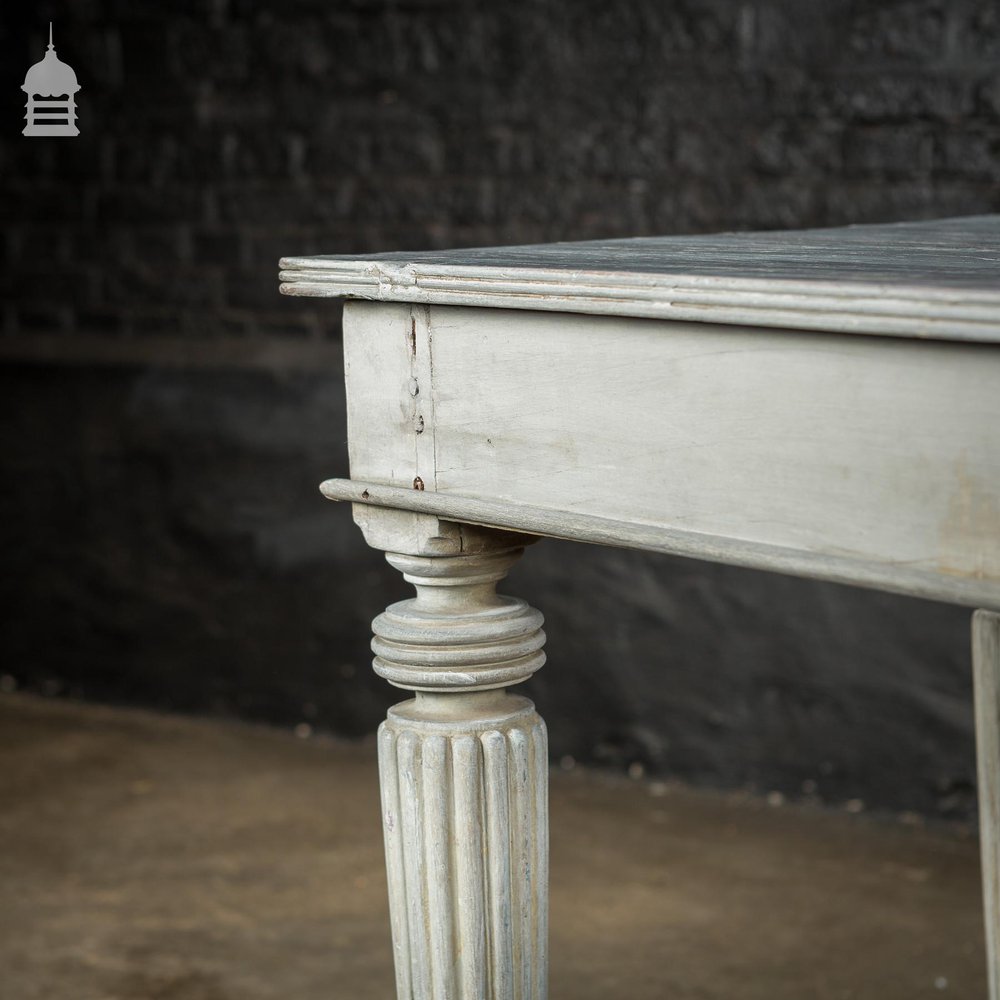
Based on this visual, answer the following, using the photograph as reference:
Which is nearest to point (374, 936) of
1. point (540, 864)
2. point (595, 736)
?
point (595, 736)

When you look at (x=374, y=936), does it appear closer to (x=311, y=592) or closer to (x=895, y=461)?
(x=311, y=592)

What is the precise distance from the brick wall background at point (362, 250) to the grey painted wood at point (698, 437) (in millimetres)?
2097

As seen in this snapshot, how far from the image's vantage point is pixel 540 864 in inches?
55.1

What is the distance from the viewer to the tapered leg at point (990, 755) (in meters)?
1.70

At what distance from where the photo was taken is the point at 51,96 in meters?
3.91

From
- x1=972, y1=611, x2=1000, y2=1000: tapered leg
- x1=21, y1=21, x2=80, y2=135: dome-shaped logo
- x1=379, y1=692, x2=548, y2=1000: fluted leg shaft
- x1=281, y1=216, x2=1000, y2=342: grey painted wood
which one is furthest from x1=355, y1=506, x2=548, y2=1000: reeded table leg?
x1=21, y1=21, x2=80, y2=135: dome-shaped logo

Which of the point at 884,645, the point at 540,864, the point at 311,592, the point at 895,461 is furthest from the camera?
the point at 311,592

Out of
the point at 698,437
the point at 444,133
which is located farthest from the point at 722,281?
the point at 444,133

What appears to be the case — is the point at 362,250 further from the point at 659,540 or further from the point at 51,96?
the point at 659,540

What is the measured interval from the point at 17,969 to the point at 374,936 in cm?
60

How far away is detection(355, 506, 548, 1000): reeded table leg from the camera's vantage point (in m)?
1.35

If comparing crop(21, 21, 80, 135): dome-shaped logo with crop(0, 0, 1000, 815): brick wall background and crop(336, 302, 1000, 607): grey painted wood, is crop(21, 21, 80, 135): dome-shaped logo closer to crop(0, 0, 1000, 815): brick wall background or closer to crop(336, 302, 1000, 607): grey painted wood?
crop(0, 0, 1000, 815): brick wall background

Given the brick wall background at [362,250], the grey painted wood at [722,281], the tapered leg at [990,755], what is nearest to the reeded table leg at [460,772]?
the grey painted wood at [722,281]

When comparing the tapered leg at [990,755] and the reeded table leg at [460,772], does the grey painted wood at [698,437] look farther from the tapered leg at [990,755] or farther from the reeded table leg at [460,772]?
the tapered leg at [990,755]
